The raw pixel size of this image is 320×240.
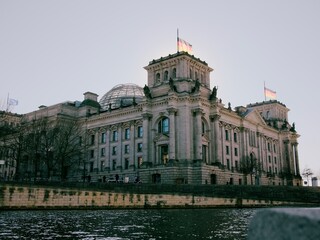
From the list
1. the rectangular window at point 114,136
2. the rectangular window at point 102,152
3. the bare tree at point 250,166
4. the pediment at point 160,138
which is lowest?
the bare tree at point 250,166

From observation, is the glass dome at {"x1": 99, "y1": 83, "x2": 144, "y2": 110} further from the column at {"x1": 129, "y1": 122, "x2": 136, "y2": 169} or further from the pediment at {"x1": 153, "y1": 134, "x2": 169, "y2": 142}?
the pediment at {"x1": 153, "y1": 134, "x2": 169, "y2": 142}

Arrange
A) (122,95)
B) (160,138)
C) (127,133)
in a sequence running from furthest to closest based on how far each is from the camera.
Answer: (122,95) → (127,133) → (160,138)

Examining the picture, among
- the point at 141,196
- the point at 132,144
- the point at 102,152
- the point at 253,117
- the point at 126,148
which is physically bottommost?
the point at 141,196

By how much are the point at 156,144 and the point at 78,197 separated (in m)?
38.7

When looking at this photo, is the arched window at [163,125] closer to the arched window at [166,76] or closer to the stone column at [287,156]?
the arched window at [166,76]

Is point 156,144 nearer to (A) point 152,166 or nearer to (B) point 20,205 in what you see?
(A) point 152,166

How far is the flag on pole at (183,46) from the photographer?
75000 mm

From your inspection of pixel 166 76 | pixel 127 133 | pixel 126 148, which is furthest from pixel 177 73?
pixel 126 148

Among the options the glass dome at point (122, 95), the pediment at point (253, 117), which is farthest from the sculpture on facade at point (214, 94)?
the glass dome at point (122, 95)

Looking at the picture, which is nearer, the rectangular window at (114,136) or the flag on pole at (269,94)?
the rectangular window at (114,136)

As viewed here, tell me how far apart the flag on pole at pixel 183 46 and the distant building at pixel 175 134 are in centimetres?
237

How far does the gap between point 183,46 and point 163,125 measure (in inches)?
699

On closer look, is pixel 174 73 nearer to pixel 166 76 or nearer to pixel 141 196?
pixel 166 76

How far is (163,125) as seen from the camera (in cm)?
7175
